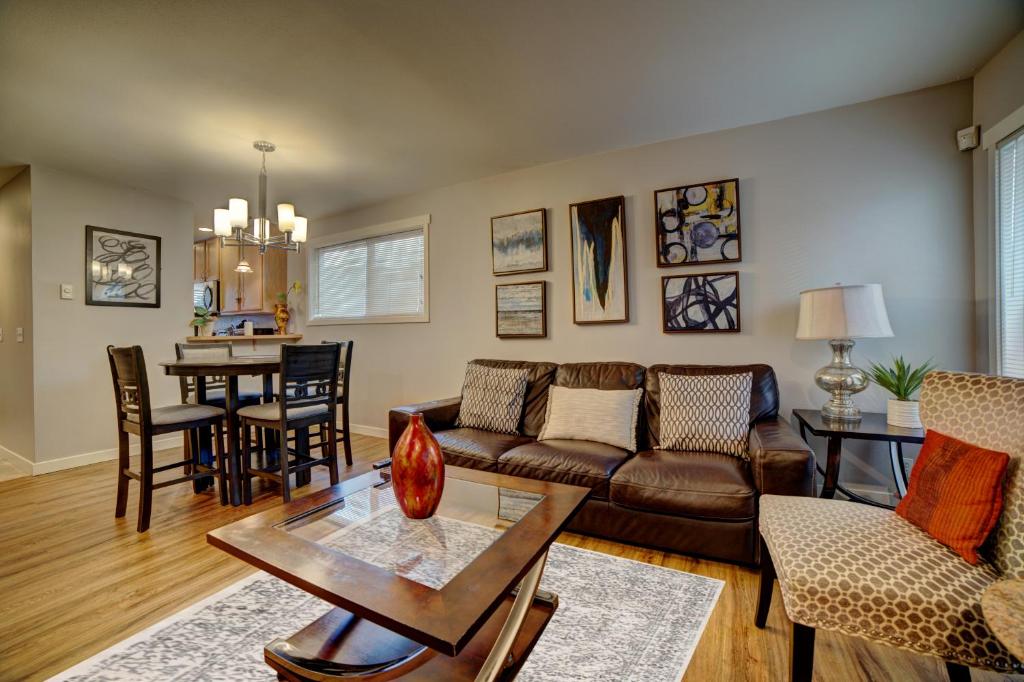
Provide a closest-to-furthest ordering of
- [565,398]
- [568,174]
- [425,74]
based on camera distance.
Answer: [425,74] → [565,398] → [568,174]

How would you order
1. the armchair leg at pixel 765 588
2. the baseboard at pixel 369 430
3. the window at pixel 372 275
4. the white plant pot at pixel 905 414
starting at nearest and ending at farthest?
the armchair leg at pixel 765 588
the white plant pot at pixel 905 414
the window at pixel 372 275
the baseboard at pixel 369 430

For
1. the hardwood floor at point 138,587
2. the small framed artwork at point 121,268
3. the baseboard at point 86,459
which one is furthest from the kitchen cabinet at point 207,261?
the hardwood floor at point 138,587

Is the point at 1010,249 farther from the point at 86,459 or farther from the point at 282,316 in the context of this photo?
the point at 86,459

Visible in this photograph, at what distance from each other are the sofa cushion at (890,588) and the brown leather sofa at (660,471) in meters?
0.60

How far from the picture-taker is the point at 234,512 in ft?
8.75

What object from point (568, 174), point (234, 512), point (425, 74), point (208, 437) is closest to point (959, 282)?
point (568, 174)

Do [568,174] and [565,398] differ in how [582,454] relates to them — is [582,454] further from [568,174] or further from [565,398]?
[568,174]

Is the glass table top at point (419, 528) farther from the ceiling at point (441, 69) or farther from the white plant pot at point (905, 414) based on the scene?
the ceiling at point (441, 69)

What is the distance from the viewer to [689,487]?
202 centimetres

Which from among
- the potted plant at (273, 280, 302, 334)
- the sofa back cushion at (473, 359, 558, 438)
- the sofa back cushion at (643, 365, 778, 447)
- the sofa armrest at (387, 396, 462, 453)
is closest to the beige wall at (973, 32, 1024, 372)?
the sofa back cushion at (643, 365, 778, 447)

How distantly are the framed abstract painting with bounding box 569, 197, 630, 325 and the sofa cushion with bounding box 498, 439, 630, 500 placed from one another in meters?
1.09

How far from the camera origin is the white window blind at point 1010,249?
2.02 m

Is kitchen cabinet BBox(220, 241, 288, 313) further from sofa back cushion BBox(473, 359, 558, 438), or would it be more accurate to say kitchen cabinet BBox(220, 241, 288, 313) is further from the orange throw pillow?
the orange throw pillow

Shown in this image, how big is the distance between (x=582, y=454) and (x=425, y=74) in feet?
7.26
